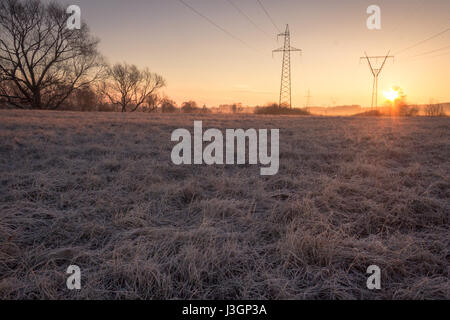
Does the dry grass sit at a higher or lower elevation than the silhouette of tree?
lower

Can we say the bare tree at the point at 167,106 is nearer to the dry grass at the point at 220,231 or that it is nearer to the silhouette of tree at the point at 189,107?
the silhouette of tree at the point at 189,107

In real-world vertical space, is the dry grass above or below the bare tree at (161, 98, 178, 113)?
below

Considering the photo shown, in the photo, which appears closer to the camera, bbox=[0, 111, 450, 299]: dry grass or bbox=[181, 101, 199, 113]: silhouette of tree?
bbox=[0, 111, 450, 299]: dry grass

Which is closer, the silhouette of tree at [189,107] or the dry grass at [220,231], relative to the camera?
the dry grass at [220,231]

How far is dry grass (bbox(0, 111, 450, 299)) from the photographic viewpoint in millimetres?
1615

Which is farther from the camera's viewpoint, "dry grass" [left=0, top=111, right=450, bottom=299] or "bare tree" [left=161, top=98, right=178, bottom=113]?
"bare tree" [left=161, top=98, right=178, bottom=113]

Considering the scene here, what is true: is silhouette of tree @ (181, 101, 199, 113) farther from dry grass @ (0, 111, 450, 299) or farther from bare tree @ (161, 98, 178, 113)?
dry grass @ (0, 111, 450, 299)

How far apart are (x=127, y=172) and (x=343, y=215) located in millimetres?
3190

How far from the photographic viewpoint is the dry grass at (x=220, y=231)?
1.62m

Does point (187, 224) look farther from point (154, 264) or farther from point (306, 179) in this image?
point (306, 179)

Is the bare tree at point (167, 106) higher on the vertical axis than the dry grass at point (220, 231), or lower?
higher

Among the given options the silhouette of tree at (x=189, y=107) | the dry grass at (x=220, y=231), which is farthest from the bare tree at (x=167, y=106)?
the dry grass at (x=220, y=231)

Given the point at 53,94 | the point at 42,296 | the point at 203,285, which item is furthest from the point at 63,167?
the point at 53,94

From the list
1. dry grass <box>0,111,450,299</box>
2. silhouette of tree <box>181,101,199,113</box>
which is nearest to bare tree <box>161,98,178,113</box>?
silhouette of tree <box>181,101,199,113</box>
